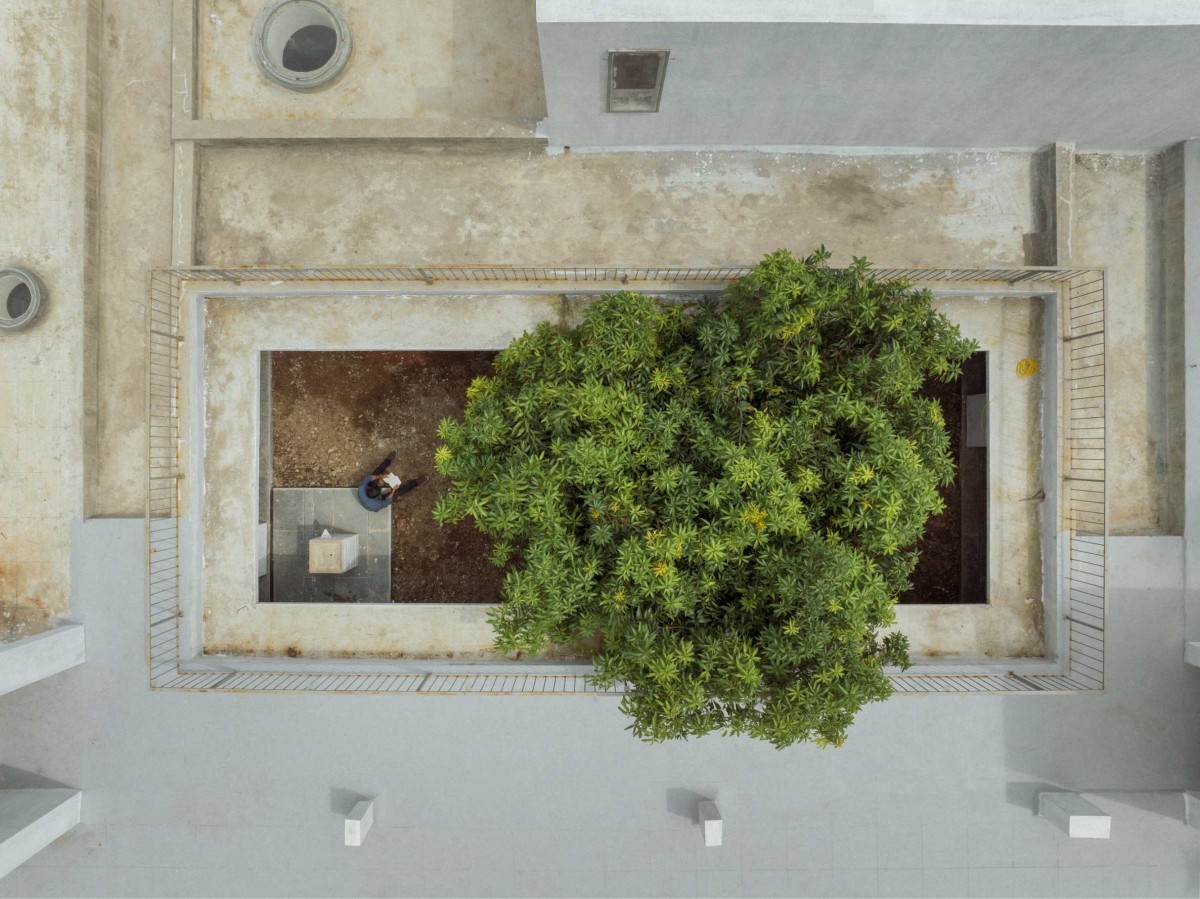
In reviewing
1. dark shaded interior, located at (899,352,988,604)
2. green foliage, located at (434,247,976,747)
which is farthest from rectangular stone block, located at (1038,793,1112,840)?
green foliage, located at (434,247,976,747)

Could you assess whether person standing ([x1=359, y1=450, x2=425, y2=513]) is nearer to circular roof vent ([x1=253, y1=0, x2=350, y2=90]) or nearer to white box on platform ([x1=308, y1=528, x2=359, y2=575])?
white box on platform ([x1=308, y1=528, x2=359, y2=575])

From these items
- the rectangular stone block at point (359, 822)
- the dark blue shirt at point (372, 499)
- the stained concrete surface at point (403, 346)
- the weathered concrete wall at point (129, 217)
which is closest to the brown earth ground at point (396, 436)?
the dark blue shirt at point (372, 499)

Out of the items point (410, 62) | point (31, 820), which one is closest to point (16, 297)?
point (410, 62)

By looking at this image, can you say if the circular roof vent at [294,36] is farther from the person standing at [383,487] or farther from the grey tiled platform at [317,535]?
the grey tiled platform at [317,535]

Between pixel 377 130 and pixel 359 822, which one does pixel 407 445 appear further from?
pixel 359 822

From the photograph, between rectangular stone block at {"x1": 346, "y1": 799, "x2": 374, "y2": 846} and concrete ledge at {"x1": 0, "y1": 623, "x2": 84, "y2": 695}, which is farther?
rectangular stone block at {"x1": 346, "y1": 799, "x2": 374, "y2": 846}

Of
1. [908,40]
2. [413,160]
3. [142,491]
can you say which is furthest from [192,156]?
[908,40]

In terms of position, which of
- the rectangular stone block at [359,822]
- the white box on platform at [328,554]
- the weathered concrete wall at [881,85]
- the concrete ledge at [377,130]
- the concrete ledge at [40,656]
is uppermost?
the concrete ledge at [377,130]

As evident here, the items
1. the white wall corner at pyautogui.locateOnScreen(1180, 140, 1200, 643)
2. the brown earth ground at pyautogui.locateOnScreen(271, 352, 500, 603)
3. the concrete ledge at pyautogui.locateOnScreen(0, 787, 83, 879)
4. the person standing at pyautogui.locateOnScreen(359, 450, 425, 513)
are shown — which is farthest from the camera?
the brown earth ground at pyautogui.locateOnScreen(271, 352, 500, 603)
